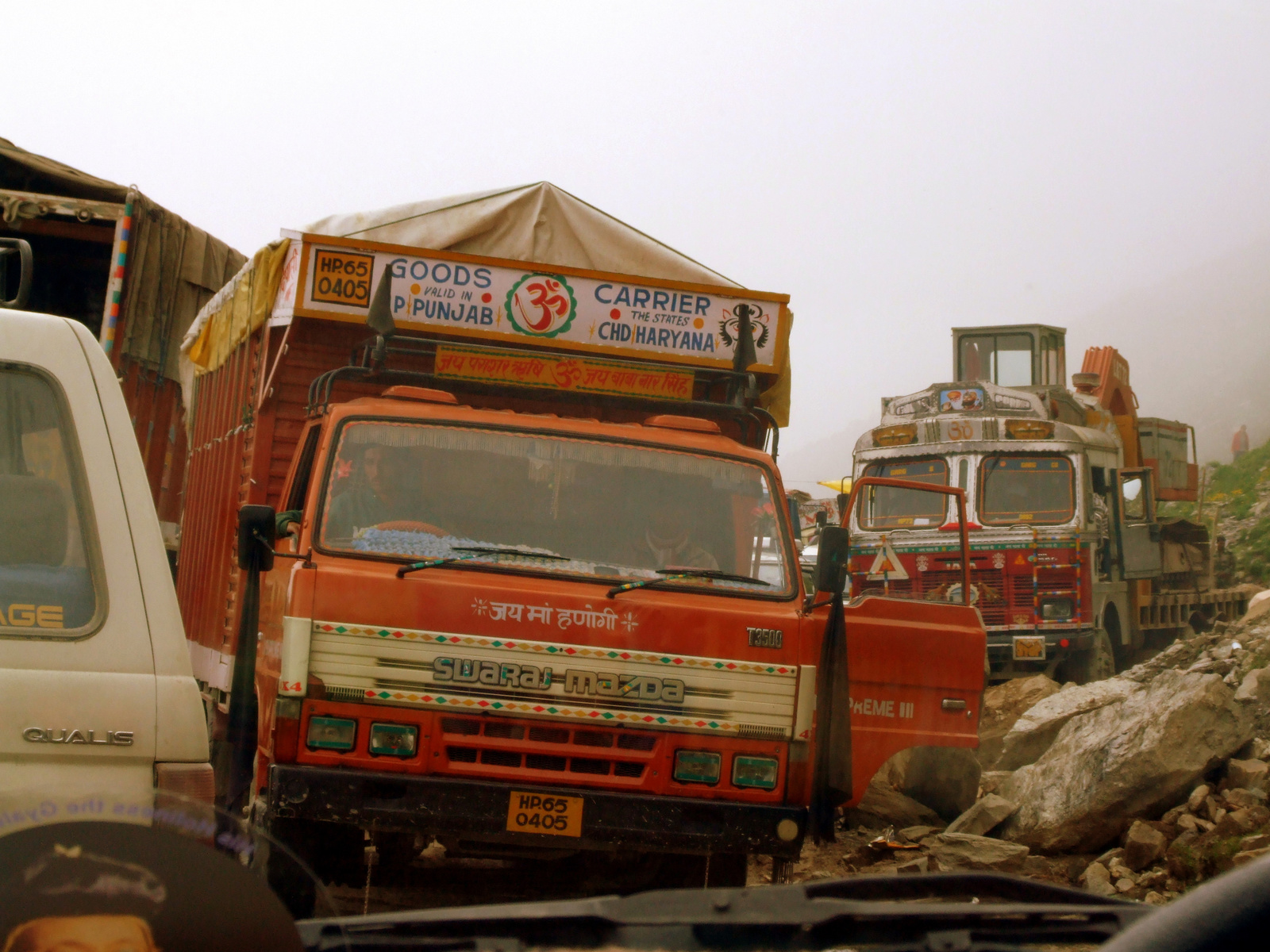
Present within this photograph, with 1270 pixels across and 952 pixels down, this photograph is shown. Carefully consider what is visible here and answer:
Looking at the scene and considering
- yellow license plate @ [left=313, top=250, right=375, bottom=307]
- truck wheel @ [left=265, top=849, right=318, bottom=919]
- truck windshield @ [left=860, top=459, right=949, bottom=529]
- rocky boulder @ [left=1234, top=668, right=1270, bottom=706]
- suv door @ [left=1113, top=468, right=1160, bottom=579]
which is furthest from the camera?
suv door @ [left=1113, top=468, right=1160, bottom=579]

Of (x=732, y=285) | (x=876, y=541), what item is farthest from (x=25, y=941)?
(x=876, y=541)

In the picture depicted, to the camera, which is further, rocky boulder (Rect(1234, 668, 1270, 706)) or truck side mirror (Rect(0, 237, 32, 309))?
rocky boulder (Rect(1234, 668, 1270, 706))

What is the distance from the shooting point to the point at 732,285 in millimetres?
6984

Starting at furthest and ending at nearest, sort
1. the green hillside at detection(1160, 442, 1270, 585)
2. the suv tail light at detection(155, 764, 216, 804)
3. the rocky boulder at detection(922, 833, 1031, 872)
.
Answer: the green hillside at detection(1160, 442, 1270, 585) → the rocky boulder at detection(922, 833, 1031, 872) → the suv tail light at detection(155, 764, 216, 804)

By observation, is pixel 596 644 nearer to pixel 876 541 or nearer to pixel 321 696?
pixel 321 696

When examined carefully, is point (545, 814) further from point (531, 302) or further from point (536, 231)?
point (536, 231)

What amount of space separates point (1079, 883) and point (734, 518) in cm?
299

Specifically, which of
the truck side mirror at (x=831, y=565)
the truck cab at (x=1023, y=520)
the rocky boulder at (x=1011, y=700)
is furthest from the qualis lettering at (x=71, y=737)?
the truck cab at (x=1023, y=520)

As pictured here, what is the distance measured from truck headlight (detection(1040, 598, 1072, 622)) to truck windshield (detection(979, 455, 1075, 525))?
81 cm

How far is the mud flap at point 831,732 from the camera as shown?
17.6 ft

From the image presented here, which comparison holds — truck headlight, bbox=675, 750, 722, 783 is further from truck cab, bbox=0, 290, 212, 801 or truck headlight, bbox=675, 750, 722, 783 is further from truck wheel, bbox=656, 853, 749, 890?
truck cab, bbox=0, 290, 212, 801

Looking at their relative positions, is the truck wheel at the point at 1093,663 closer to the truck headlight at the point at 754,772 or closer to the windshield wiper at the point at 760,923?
the truck headlight at the point at 754,772

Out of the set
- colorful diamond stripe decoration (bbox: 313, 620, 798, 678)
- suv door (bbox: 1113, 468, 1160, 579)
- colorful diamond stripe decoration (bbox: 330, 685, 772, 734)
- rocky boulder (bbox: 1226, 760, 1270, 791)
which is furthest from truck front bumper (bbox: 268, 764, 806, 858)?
suv door (bbox: 1113, 468, 1160, 579)

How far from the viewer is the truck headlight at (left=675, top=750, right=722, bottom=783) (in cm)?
523
